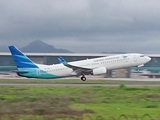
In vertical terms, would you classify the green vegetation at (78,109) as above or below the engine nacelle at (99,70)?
below

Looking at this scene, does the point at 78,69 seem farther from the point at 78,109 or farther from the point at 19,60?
the point at 78,109

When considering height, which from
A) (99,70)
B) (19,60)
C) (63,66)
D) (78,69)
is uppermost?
(19,60)

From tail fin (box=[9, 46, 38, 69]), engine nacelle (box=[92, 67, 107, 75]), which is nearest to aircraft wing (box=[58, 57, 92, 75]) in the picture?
engine nacelle (box=[92, 67, 107, 75])

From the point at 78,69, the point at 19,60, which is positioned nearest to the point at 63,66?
the point at 78,69

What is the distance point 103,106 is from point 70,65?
33.4 meters

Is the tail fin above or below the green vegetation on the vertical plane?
above

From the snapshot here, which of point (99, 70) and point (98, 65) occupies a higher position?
point (98, 65)

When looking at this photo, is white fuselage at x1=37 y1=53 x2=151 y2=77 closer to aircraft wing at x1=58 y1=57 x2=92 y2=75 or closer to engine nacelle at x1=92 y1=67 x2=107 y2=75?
aircraft wing at x1=58 y1=57 x2=92 y2=75

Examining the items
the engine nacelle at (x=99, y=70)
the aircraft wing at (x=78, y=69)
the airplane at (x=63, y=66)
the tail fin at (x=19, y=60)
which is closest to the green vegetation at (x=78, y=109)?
the engine nacelle at (x=99, y=70)

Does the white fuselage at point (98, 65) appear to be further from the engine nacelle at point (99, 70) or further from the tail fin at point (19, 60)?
the tail fin at point (19, 60)

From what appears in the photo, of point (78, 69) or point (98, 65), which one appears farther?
point (78, 69)

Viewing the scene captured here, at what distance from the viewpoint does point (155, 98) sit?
1156 inches

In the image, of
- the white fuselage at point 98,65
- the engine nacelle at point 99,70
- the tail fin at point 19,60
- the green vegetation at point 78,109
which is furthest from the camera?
the white fuselage at point 98,65

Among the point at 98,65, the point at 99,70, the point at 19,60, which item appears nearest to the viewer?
the point at 99,70
